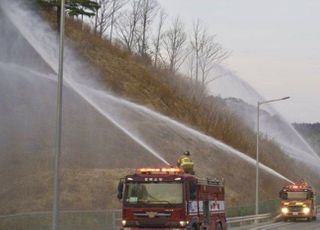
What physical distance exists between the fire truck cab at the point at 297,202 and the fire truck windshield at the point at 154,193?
25186 millimetres

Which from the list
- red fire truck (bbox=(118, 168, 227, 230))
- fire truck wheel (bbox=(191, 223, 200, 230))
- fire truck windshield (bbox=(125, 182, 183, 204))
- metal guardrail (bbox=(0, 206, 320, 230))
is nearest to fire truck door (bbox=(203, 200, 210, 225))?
fire truck wheel (bbox=(191, 223, 200, 230))

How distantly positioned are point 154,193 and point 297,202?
25.7m

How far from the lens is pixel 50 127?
146 ft

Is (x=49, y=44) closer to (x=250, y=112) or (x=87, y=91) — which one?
(x=87, y=91)

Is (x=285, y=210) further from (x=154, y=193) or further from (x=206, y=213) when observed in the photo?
(x=154, y=193)

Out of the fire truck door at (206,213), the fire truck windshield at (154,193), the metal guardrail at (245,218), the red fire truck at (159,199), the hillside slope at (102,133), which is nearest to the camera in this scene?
the red fire truck at (159,199)

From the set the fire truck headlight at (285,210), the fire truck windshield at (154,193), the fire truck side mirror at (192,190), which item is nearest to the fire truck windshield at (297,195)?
the fire truck headlight at (285,210)

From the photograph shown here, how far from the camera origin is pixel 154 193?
1903 cm

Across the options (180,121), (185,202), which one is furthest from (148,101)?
(185,202)

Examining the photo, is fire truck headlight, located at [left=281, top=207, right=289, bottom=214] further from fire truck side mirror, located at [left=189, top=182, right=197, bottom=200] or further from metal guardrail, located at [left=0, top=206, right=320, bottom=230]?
fire truck side mirror, located at [left=189, top=182, right=197, bottom=200]

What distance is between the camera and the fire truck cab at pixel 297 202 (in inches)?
1686

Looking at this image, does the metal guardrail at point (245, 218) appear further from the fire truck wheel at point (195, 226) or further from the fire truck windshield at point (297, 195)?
the fire truck wheel at point (195, 226)

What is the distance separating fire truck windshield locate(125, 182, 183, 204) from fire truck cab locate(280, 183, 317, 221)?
2519cm

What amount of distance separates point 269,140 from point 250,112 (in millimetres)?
7732
